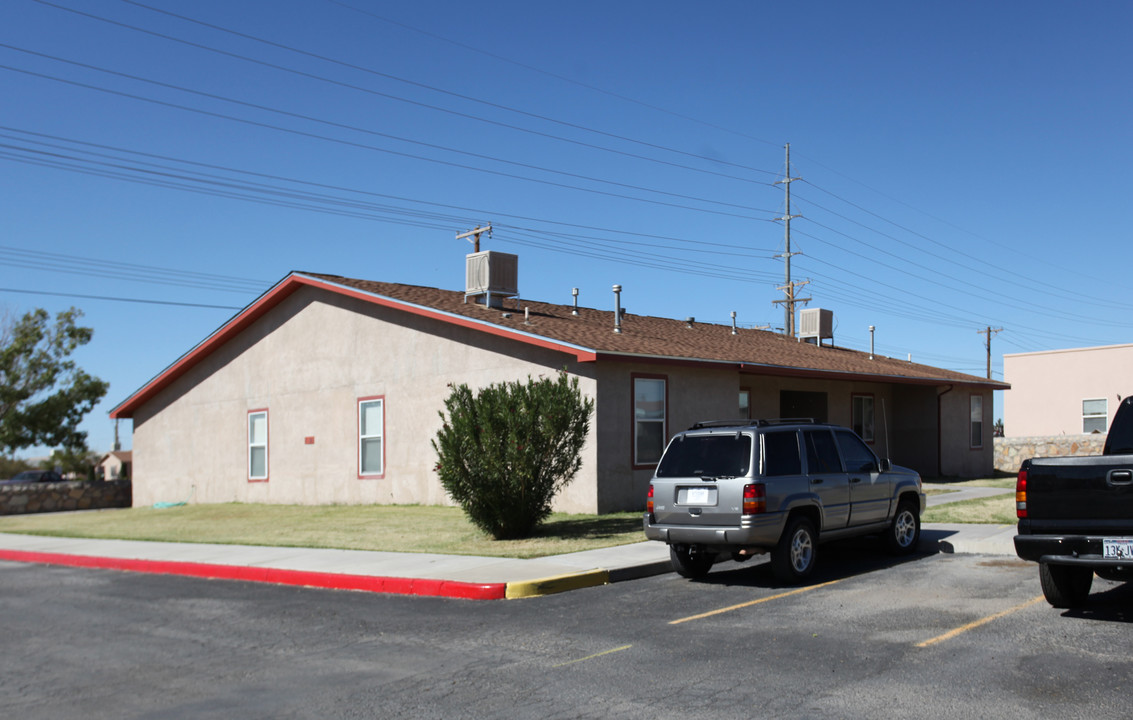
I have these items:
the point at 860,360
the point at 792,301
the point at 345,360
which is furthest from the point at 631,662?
the point at 792,301

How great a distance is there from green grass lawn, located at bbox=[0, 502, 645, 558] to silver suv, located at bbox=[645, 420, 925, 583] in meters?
2.65

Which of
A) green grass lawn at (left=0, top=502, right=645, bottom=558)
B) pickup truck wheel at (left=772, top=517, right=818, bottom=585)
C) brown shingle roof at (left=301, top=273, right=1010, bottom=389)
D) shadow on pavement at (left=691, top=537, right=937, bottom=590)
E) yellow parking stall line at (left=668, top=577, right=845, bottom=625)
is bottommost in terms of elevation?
green grass lawn at (left=0, top=502, right=645, bottom=558)

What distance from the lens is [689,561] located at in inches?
444

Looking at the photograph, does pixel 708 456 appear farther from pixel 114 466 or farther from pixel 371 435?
pixel 114 466

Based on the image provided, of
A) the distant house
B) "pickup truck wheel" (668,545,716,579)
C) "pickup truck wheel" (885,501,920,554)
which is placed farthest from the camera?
the distant house

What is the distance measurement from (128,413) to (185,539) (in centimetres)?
1602

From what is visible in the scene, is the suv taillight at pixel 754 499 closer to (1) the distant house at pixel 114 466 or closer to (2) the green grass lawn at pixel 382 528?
(2) the green grass lawn at pixel 382 528

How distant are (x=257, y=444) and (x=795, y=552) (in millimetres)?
19477

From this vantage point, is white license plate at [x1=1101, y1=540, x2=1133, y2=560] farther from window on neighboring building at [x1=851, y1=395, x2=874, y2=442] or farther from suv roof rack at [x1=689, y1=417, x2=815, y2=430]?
window on neighboring building at [x1=851, y1=395, x2=874, y2=442]

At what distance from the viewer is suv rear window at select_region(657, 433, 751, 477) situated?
1064 centimetres

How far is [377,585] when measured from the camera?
11180 mm

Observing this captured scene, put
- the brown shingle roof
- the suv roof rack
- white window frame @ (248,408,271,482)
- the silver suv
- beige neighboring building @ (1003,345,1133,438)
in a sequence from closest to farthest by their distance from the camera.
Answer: the silver suv, the suv roof rack, the brown shingle roof, white window frame @ (248,408,271,482), beige neighboring building @ (1003,345,1133,438)

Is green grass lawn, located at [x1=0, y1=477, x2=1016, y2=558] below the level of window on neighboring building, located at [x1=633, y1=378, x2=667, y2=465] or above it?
below

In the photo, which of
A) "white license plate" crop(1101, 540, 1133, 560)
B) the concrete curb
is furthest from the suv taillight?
"white license plate" crop(1101, 540, 1133, 560)
